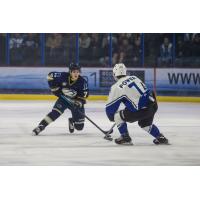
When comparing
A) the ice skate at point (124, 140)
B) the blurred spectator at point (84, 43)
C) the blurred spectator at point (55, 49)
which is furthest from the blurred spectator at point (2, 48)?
the ice skate at point (124, 140)

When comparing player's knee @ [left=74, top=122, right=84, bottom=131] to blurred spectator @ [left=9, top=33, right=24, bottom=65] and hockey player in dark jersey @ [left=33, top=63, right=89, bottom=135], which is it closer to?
hockey player in dark jersey @ [left=33, top=63, right=89, bottom=135]

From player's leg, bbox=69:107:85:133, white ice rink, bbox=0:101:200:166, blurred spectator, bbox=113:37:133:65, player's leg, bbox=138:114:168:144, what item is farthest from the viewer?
blurred spectator, bbox=113:37:133:65

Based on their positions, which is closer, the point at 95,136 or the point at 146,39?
the point at 95,136

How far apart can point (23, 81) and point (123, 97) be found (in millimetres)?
5870

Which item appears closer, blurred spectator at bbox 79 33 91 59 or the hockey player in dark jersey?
the hockey player in dark jersey

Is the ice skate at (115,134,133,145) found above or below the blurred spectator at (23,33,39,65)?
below

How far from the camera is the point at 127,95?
7.20 m

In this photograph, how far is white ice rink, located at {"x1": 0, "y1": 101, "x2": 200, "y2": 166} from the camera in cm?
668

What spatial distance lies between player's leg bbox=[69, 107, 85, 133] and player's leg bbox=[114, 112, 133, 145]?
88 cm

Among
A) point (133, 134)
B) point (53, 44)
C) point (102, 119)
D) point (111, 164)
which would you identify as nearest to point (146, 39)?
point (53, 44)

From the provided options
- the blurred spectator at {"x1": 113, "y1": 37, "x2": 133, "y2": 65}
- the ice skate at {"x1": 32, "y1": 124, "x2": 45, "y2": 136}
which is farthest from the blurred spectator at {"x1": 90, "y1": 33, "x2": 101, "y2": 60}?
the ice skate at {"x1": 32, "y1": 124, "x2": 45, "y2": 136}

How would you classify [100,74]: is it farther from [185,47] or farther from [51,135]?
[51,135]

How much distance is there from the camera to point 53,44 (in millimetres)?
11766

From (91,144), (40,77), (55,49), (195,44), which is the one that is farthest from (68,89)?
(40,77)
